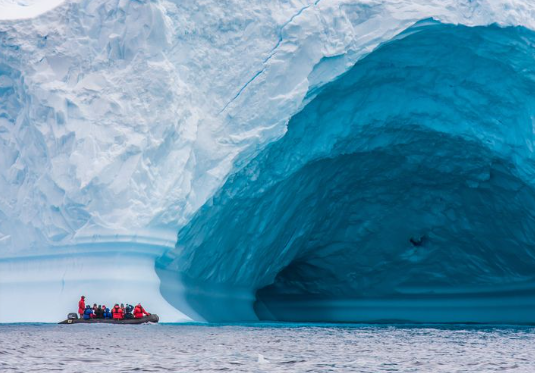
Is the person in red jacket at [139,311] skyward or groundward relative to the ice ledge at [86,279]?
groundward

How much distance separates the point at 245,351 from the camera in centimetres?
725

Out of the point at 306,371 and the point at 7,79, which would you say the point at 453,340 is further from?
the point at 7,79

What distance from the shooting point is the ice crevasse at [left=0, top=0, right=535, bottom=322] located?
10781 mm

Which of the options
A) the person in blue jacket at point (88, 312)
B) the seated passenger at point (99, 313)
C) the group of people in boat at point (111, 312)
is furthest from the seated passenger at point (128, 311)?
the person in blue jacket at point (88, 312)

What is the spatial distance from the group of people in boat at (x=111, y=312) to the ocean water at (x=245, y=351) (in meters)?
0.31

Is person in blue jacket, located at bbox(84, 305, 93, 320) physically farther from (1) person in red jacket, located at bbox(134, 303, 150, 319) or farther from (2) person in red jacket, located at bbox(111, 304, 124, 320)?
(1) person in red jacket, located at bbox(134, 303, 150, 319)

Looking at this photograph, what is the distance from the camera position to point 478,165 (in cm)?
1334

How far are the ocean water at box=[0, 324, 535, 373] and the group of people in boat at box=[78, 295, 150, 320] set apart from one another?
0.31 m

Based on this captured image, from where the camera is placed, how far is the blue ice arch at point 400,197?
39.1 feet

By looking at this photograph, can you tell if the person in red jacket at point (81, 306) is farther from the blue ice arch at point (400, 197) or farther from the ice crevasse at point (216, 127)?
the blue ice arch at point (400, 197)

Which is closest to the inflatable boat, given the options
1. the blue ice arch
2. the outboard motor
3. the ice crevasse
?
the outboard motor

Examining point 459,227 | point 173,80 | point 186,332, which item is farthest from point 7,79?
point 459,227

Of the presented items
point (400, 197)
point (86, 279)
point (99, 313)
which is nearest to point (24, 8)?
point (86, 279)

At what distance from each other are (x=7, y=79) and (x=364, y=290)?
32.3 feet
